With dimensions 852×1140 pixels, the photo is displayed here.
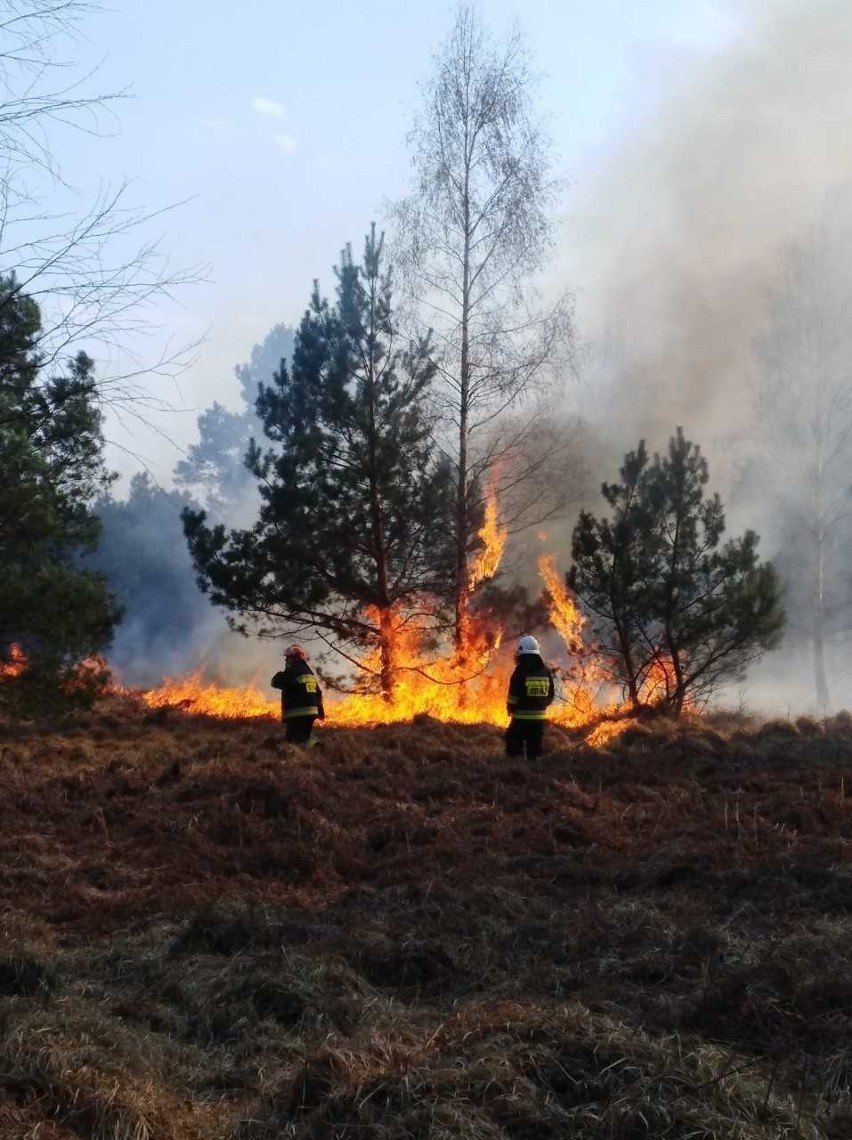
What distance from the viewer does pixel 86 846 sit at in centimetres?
902

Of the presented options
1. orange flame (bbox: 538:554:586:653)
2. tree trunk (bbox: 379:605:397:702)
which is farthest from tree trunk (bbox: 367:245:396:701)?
orange flame (bbox: 538:554:586:653)

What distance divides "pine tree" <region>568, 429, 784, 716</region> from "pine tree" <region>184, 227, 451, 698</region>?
10.1 feet

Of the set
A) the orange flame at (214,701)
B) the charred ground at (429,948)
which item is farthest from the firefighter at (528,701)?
the orange flame at (214,701)

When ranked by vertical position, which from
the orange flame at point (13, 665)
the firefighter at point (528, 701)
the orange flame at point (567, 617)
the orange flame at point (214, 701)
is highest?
the orange flame at point (567, 617)

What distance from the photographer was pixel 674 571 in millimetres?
16469

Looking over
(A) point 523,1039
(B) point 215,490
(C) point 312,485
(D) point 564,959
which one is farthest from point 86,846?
(B) point 215,490

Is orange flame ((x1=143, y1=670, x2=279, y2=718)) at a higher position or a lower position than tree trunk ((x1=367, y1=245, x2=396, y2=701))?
lower

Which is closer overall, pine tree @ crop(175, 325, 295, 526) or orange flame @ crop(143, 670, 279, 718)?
orange flame @ crop(143, 670, 279, 718)

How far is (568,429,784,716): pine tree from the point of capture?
16.5m

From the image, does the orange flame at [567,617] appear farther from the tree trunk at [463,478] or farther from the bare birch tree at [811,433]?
the bare birch tree at [811,433]

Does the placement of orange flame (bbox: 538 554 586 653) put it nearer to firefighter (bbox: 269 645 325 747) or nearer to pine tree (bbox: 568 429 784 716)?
pine tree (bbox: 568 429 784 716)

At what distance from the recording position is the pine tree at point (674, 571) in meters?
16.5

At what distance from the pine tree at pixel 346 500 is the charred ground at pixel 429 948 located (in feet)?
20.7

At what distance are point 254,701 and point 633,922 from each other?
15.5m
